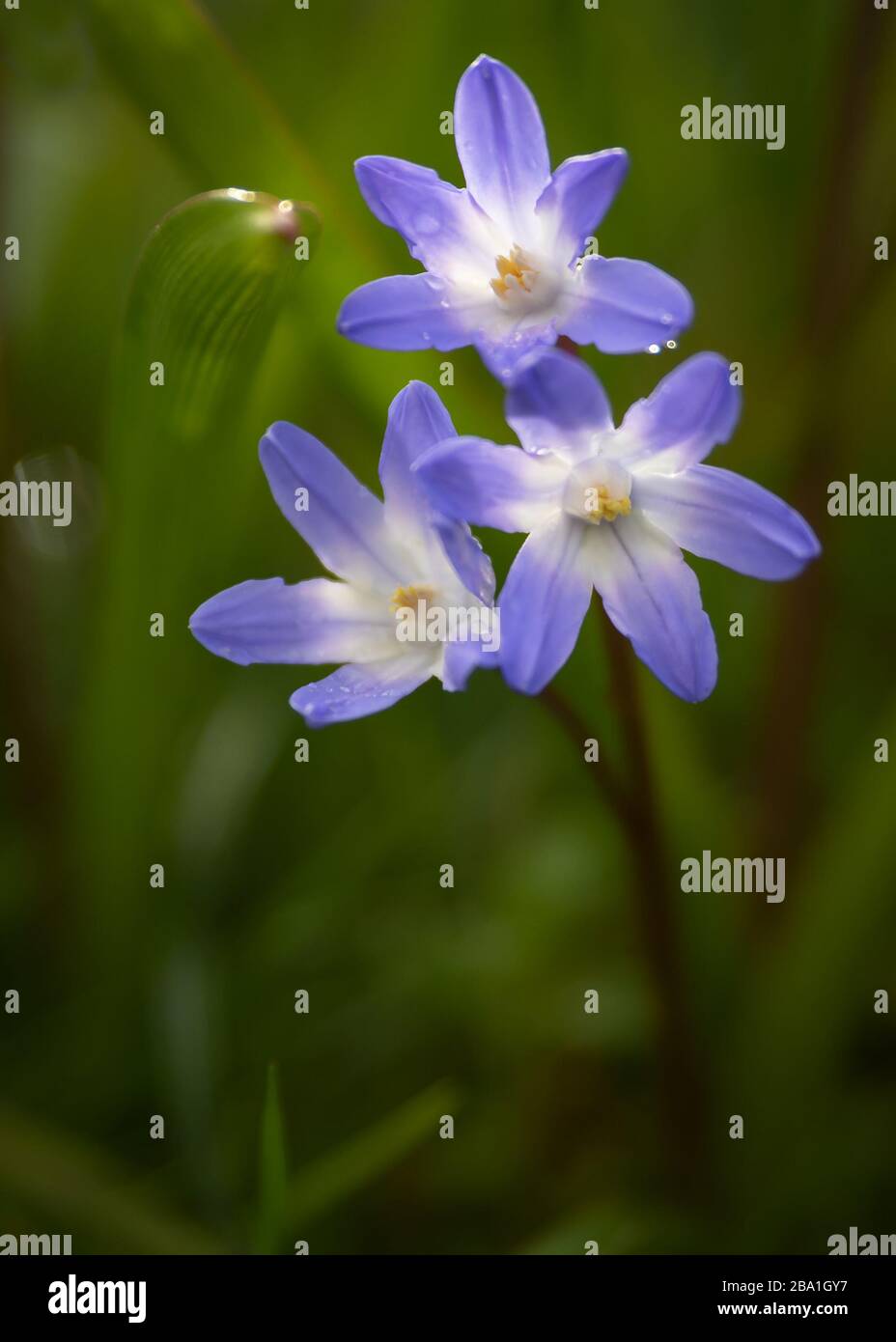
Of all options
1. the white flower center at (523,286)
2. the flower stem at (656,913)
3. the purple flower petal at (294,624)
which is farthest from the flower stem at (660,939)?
the white flower center at (523,286)

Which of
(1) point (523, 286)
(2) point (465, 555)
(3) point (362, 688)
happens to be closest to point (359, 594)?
(3) point (362, 688)

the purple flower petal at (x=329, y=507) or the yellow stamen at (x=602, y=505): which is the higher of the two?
the purple flower petal at (x=329, y=507)

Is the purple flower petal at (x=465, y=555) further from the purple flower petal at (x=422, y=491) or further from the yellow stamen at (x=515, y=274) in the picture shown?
the yellow stamen at (x=515, y=274)

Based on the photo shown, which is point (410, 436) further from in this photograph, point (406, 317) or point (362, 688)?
point (362, 688)

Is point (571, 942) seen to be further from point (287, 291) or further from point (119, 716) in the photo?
point (287, 291)

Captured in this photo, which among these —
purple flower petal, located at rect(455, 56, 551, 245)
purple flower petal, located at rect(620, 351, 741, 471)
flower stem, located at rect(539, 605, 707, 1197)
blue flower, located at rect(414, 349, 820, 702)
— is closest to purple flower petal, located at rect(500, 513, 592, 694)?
blue flower, located at rect(414, 349, 820, 702)
